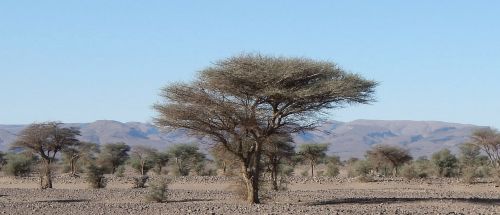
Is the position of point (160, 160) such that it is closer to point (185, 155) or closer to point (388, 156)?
point (185, 155)

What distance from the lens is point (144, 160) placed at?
6500cm

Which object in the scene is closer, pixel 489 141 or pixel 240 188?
pixel 240 188

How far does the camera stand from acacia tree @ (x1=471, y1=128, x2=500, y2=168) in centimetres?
5319

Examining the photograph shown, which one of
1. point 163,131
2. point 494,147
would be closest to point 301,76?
point 163,131

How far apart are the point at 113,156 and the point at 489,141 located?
33.1 metres

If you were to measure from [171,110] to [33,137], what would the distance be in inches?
867

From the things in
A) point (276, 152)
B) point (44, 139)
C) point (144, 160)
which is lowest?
point (276, 152)

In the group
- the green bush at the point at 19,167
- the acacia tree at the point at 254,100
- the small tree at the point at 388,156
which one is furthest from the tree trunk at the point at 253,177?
the green bush at the point at 19,167

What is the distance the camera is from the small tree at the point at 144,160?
64250mm

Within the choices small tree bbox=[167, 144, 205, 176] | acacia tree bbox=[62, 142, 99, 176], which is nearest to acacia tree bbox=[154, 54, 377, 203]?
acacia tree bbox=[62, 142, 99, 176]

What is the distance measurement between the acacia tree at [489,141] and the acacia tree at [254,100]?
31.0 meters

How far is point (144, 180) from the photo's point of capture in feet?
135

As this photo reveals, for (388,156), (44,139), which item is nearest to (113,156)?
(44,139)

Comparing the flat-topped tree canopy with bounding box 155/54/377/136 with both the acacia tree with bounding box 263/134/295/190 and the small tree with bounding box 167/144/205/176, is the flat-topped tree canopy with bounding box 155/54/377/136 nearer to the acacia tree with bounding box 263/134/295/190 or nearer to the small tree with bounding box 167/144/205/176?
the acacia tree with bounding box 263/134/295/190
